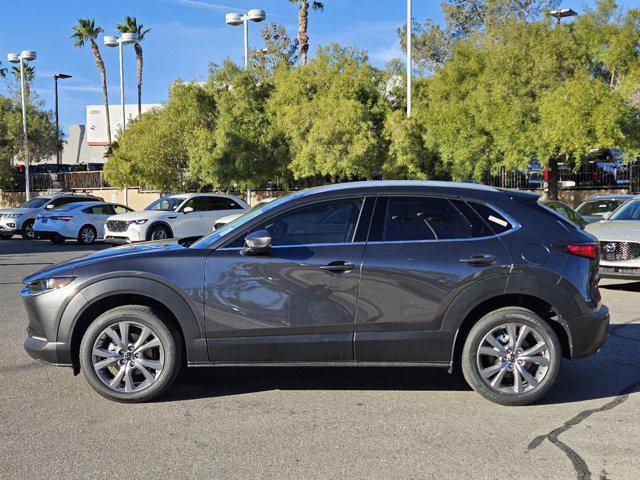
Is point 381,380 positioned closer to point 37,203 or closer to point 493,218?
point 493,218

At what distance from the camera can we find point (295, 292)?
5.16 meters

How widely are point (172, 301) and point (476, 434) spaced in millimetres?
2420

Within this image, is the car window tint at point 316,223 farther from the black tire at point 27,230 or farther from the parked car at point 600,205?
the black tire at point 27,230

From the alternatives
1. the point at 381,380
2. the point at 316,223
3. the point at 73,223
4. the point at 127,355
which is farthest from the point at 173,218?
the point at 316,223

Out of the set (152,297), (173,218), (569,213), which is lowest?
(152,297)

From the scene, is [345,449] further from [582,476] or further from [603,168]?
[603,168]

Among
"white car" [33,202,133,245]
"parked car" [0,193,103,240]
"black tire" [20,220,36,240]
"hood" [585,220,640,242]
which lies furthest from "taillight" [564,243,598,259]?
"black tire" [20,220,36,240]

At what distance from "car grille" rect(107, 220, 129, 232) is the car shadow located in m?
13.2

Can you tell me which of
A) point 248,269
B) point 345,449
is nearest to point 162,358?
point 248,269

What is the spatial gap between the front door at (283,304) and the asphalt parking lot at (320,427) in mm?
477

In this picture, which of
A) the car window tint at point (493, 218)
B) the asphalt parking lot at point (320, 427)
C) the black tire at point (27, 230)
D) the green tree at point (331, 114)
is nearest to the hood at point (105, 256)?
the asphalt parking lot at point (320, 427)

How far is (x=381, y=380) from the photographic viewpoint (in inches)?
237

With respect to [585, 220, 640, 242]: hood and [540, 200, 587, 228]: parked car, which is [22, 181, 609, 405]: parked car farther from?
[540, 200, 587, 228]: parked car

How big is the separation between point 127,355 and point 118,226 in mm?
14339
